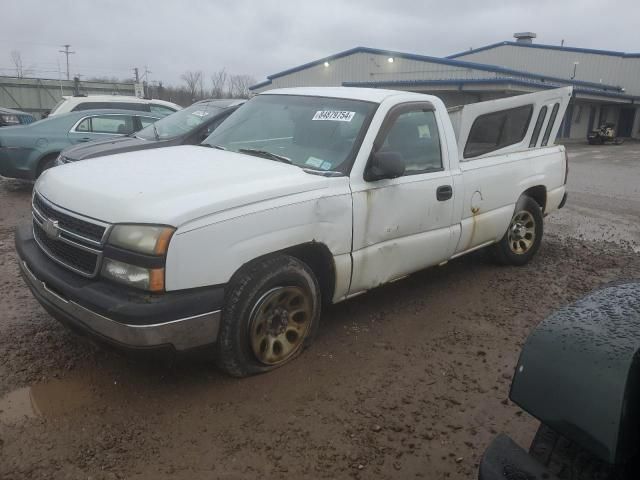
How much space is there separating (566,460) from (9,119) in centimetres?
1860

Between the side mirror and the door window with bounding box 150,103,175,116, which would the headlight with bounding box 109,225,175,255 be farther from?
the door window with bounding box 150,103,175,116

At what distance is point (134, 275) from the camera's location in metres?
2.76

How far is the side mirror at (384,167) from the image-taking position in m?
3.57

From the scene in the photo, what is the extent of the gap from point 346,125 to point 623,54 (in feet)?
143

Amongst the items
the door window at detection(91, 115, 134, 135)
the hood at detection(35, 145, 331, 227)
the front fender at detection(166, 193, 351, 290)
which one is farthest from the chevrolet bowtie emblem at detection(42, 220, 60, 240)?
the door window at detection(91, 115, 134, 135)

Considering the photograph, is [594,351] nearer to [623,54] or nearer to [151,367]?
[151,367]

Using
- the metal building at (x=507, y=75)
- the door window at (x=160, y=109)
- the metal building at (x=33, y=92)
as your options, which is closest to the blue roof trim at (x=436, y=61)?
the metal building at (x=507, y=75)

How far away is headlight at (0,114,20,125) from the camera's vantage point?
52.6 feet

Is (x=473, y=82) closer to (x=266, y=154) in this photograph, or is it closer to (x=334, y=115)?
(x=334, y=115)

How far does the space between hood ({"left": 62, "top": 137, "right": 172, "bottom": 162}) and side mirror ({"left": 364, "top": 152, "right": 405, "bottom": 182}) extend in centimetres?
439

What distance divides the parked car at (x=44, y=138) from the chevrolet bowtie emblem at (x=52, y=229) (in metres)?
6.54

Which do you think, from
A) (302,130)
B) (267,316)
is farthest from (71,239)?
(302,130)

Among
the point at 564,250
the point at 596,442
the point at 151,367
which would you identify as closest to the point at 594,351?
the point at 596,442

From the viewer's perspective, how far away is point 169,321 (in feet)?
9.00
